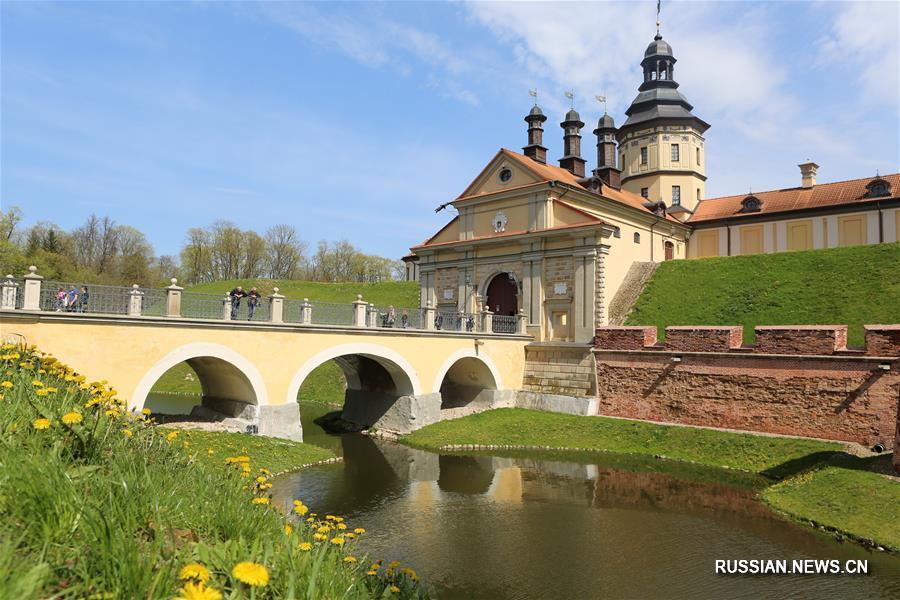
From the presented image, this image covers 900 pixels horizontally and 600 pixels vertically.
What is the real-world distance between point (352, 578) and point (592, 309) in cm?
2010

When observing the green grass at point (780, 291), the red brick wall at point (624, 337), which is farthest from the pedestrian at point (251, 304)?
the green grass at point (780, 291)

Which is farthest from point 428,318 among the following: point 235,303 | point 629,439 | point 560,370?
point 629,439

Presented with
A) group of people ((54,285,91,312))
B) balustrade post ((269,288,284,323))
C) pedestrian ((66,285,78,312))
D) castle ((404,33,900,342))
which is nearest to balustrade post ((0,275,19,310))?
group of people ((54,285,91,312))

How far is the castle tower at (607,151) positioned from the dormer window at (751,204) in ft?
24.7

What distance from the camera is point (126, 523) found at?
3.33 meters

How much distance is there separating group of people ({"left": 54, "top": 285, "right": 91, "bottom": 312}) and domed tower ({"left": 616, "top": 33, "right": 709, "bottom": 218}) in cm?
3126

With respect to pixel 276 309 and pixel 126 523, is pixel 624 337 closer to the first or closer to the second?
pixel 276 309

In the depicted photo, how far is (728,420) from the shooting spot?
18484 mm

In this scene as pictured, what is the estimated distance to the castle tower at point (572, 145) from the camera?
103 feet

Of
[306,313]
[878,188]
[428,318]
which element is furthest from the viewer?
[878,188]

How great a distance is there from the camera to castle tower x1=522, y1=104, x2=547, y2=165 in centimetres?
3048

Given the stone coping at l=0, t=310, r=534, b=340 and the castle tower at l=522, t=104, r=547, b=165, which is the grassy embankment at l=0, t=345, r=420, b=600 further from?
the castle tower at l=522, t=104, r=547, b=165

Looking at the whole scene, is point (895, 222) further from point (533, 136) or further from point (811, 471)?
point (811, 471)

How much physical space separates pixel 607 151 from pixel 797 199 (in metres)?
11.0
